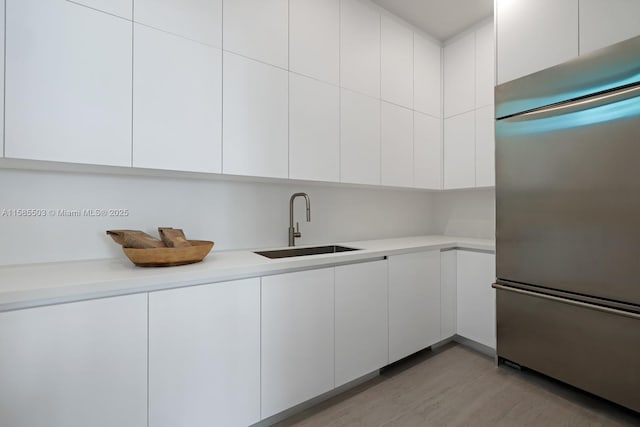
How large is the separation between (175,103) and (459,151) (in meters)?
2.28

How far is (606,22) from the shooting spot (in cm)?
148

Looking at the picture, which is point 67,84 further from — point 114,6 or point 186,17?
point 186,17

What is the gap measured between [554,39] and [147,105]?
2.24 metres

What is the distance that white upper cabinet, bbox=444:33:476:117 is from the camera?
2.46 m

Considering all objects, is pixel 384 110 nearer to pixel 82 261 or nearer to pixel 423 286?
pixel 423 286

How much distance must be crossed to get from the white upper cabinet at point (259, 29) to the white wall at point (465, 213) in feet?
6.95

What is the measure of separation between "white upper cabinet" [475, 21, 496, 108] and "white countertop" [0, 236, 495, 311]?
190 centimetres

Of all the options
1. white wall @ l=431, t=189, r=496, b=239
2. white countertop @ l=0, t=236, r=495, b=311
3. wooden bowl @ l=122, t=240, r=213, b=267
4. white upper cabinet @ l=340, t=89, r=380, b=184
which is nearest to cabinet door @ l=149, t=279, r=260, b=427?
white countertop @ l=0, t=236, r=495, b=311

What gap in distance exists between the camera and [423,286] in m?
2.10

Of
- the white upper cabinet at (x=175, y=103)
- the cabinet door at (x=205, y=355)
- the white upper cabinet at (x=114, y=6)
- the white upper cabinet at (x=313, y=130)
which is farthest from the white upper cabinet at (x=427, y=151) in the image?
the white upper cabinet at (x=114, y=6)

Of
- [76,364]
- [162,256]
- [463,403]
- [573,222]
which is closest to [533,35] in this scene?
[573,222]

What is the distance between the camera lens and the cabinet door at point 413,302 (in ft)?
6.30

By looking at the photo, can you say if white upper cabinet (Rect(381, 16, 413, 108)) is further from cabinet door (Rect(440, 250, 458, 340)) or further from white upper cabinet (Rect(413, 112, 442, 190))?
cabinet door (Rect(440, 250, 458, 340))

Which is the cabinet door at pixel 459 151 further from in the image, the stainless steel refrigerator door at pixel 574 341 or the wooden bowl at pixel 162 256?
the wooden bowl at pixel 162 256
